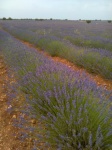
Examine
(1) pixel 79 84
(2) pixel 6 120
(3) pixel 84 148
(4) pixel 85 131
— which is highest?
(1) pixel 79 84

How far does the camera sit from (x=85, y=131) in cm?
183

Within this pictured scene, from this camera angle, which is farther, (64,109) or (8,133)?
(8,133)

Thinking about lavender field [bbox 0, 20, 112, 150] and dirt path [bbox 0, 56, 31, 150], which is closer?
lavender field [bbox 0, 20, 112, 150]

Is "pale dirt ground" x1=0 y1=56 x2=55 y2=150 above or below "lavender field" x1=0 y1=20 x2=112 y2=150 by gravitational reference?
below

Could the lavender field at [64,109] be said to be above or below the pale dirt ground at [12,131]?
above

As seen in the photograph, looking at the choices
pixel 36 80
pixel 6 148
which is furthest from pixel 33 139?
pixel 36 80

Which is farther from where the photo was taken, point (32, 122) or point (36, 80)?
point (36, 80)

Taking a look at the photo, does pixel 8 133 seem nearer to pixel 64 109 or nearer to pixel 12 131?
pixel 12 131

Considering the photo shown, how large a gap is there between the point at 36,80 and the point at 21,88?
383mm

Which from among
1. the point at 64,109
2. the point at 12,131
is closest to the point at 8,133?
the point at 12,131

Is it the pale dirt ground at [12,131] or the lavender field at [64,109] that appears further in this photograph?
the pale dirt ground at [12,131]

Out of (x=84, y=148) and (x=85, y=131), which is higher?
(x=85, y=131)

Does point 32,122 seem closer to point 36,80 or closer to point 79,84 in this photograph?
point 36,80

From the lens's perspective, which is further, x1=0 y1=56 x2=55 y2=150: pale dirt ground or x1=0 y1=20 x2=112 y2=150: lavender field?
x1=0 y1=56 x2=55 y2=150: pale dirt ground
